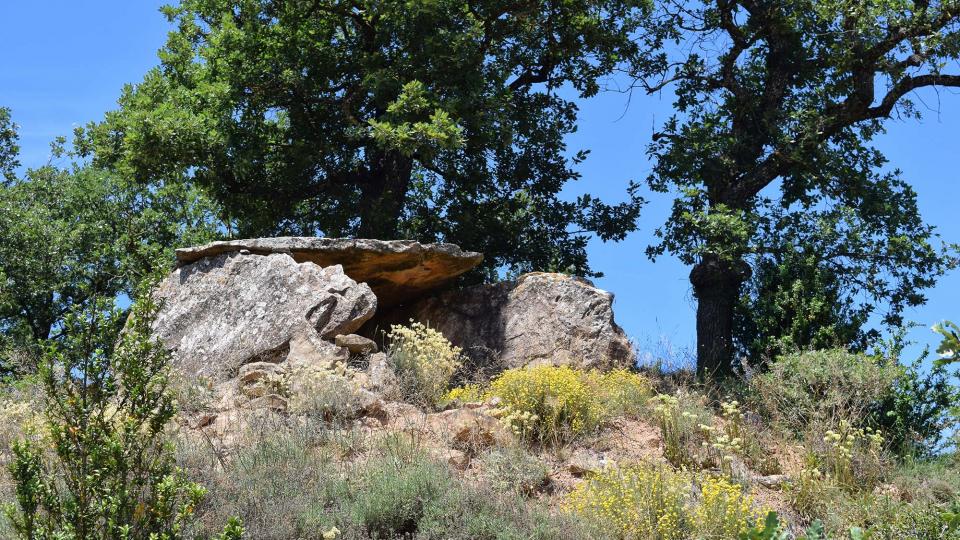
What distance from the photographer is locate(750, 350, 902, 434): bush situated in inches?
457

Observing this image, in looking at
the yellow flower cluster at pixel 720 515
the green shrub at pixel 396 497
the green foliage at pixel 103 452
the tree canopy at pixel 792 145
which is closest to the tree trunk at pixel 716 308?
the tree canopy at pixel 792 145

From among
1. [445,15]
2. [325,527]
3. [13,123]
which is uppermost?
[13,123]

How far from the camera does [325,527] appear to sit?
302 inches

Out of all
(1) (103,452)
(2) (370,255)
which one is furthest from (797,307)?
(1) (103,452)

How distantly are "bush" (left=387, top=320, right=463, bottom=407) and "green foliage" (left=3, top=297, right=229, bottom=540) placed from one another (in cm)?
524

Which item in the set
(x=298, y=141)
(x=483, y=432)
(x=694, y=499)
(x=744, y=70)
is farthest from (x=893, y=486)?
(x=298, y=141)

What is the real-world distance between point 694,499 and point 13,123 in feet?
64.3

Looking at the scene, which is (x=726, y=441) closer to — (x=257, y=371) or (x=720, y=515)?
(x=720, y=515)

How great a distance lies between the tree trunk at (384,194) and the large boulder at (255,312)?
8.26 ft

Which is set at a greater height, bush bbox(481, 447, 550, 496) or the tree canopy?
the tree canopy

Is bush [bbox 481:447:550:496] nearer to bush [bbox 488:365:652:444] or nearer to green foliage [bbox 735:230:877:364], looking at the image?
Result: bush [bbox 488:365:652:444]

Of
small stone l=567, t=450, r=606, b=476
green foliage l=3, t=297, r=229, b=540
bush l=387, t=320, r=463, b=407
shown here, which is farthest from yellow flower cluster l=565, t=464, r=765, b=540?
green foliage l=3, t=297, r=229, b=540

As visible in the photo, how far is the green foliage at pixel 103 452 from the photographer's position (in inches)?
245

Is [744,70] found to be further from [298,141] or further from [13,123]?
[13,123]
